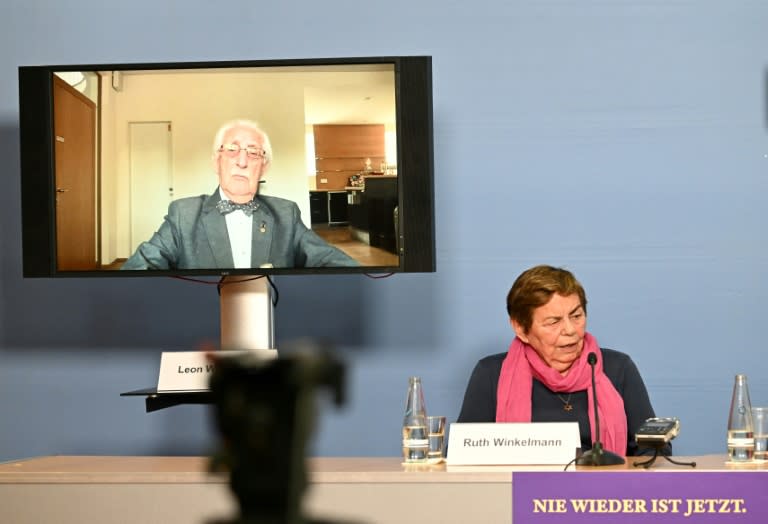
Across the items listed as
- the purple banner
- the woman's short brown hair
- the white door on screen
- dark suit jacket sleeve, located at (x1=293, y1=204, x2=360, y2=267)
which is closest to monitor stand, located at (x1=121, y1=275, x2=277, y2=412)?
dark suit jacket sleeve, located at (x1=293, y1=204, x2=360, y2=267)

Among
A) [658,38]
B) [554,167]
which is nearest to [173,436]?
[554,167]

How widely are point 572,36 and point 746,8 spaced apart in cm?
58

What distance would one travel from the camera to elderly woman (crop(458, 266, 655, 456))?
9.62 feet

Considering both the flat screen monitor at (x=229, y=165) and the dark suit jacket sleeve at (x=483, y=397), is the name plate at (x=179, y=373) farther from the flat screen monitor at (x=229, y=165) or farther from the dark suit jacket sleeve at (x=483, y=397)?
the dark suit jacket sleeve at (x=483, y=397)

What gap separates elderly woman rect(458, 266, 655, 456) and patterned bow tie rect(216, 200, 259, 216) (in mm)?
788

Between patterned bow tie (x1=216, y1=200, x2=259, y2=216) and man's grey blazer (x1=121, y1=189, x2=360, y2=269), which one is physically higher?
patterned bow tie (x1=216, y1=200, x2=259, y2=216)

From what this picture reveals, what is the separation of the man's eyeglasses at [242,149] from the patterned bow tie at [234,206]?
133mm

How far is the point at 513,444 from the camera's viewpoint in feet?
8.25

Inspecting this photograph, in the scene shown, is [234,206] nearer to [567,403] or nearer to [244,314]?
[244,314]

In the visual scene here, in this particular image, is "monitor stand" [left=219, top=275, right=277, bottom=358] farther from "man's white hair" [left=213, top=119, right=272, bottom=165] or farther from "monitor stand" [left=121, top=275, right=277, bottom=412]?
"man's white hair" [left=213, top=119, right=272, bottom=165]

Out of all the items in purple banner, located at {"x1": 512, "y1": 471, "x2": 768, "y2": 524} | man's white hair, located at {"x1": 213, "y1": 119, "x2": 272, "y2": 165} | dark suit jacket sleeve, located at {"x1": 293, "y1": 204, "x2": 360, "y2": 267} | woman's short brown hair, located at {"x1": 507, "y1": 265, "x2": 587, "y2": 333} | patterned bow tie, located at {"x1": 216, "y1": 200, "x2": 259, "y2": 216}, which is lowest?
purple banner, located at {"x1": 512, "y1": 471, "x2": 768, "y2": 524}

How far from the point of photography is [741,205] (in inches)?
141

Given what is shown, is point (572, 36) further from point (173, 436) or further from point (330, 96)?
point (173, 436)

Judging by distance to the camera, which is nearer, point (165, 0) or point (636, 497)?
point (636, 497)
